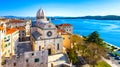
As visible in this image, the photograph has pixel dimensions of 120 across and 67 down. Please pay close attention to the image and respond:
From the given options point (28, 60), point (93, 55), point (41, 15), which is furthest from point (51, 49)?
point (28, 60)

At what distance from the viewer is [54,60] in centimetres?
3158

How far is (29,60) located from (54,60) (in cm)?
612

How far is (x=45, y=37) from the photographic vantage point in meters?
34.2

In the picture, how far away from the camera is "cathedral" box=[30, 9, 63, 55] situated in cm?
3381

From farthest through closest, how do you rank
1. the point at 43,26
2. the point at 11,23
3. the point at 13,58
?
the point at 11,23
the point at 43,26
the point at 13,58

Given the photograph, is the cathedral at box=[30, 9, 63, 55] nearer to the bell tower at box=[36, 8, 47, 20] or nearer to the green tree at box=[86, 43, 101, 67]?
the bell tower at box=[36, 8, 47, 20]

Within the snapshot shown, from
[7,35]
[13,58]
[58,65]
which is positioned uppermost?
[7,35]

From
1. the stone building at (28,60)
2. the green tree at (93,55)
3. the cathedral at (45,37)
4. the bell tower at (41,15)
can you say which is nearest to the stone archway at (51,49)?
the cathedral at (45,37)

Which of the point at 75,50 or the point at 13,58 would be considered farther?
the point at 75,50

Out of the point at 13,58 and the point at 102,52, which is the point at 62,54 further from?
the point at 13,58

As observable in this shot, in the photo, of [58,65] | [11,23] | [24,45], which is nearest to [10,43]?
[24,45]

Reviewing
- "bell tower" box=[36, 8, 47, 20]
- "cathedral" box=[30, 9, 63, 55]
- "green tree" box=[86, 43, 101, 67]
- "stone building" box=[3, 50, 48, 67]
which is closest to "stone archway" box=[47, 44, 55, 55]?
"cathedral" box=[30, 9, 63, 55]

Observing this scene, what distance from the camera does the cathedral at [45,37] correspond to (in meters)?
33.8

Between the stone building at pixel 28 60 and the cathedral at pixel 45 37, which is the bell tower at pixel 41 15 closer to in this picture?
the cathedral at pixel 45 37
